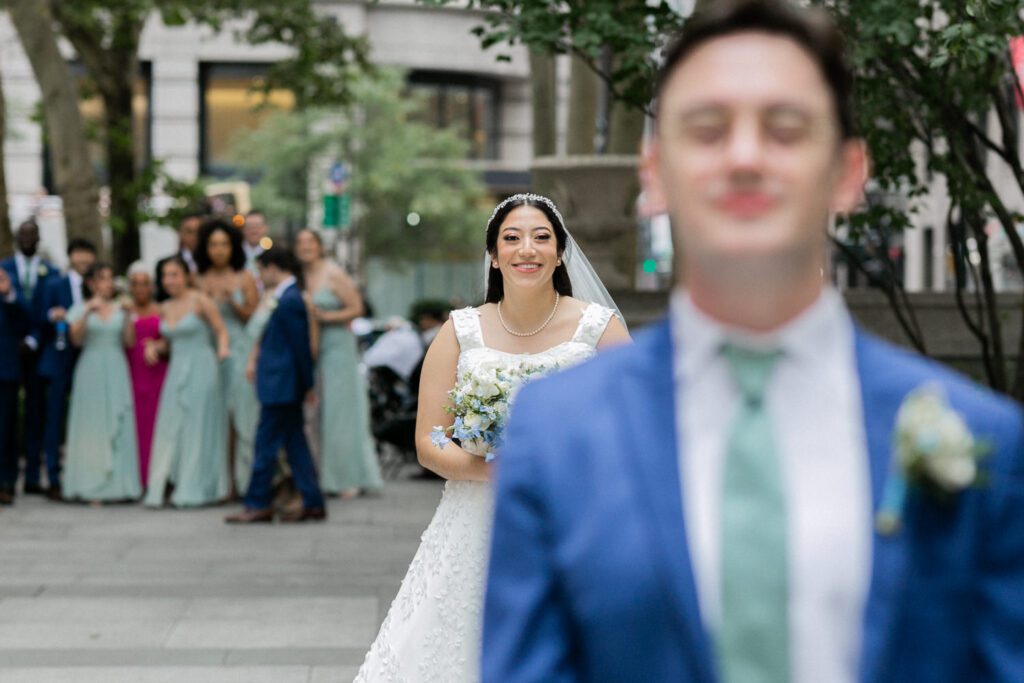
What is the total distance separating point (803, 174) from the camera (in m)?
1.89

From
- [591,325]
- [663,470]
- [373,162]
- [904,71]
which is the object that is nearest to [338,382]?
[904,71]

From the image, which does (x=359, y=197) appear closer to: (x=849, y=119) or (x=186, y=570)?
(x=186, y=570)

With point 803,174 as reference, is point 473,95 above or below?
above

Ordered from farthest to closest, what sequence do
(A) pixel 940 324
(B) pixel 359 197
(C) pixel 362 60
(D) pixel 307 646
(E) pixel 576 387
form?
(B) pixel 359 197
(C) pixel 362 60
(A) pixel 940 324
(D) pixel 307 646
(E) pixel 576 387

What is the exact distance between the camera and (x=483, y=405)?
5.51m

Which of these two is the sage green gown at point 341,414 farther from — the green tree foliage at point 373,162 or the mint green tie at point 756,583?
the green tree foliage at point 373,162

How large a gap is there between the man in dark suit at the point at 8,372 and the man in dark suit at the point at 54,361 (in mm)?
278

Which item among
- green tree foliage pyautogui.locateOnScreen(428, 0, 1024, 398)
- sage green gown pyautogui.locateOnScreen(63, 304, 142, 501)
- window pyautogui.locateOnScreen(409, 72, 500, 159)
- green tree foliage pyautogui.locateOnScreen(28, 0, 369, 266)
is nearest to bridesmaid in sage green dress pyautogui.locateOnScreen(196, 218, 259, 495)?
sage green gown pyautogui.locateOnScreen(63, 304, 142, 501)

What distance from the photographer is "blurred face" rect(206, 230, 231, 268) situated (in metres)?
13.4

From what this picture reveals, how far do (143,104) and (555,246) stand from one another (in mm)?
37634

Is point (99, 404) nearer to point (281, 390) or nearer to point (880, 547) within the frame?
point (281, 390)

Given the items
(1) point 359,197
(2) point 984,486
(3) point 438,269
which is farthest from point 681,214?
(3) point 438,269

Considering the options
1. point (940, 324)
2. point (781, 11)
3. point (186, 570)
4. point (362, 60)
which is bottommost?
point (186, 570)

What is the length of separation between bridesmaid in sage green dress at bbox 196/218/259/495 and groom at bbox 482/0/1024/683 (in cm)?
1154
